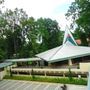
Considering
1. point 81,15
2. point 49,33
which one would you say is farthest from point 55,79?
point 49,33

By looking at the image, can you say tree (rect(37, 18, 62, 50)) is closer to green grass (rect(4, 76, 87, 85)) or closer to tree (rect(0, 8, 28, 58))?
tree (rect(0, 8, 28, 58))

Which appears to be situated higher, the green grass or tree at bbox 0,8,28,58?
tree at bbox 0,8,28,58

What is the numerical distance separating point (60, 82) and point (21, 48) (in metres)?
28.3

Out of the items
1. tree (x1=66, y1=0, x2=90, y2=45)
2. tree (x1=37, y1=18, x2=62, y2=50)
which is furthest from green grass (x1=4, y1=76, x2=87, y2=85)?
tree (x1=37, y1=18, x2=62, y2=50)

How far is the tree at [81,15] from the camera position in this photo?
38.5m

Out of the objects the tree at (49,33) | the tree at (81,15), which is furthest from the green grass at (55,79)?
the tree at (49,33)

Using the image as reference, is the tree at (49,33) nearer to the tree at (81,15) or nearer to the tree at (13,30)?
the tree at (13,30)

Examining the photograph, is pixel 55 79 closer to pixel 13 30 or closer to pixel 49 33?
pixel 13 30

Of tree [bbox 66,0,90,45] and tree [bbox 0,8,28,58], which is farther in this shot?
tree [bbox 0,8,28,58]

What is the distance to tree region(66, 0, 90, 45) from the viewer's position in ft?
126

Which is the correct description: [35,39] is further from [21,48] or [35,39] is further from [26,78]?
[26,78]

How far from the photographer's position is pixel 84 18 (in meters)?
38.6

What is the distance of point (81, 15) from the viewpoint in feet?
131

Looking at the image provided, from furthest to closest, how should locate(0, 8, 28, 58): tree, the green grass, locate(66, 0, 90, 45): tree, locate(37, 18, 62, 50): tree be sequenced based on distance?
locate(37, 18, 62, 50): tree → locate(0, 8, 28, 58): tree → locate(66, 0, 90, 45): tree → the green grass
